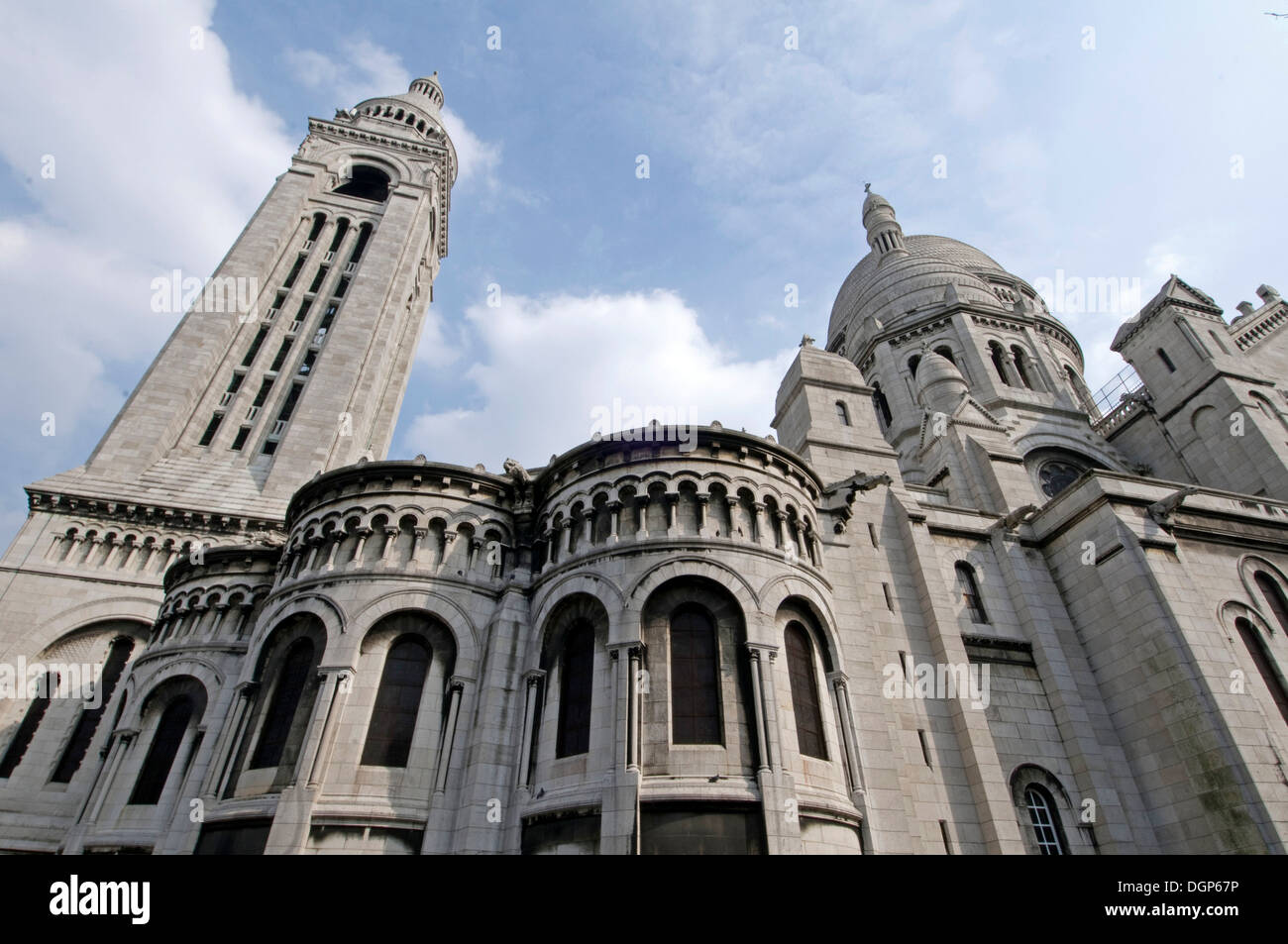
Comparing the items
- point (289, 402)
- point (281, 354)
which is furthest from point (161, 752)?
point (281, 354)

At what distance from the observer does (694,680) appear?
53.2ft

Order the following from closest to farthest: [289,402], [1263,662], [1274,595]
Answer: [1263,662]
[1274,595]
[289,402]

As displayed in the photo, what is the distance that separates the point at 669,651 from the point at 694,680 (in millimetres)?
873

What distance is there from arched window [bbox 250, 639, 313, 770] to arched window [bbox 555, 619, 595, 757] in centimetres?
663

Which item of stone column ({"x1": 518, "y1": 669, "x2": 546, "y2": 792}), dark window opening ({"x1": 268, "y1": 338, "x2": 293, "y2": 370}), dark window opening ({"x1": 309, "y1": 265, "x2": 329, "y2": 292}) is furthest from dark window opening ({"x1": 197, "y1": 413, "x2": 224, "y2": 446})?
stone column ({"x1": 518, "y1": 669, "x2": 546, "y2": 792})

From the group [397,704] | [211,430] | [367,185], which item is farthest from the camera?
[367,185]

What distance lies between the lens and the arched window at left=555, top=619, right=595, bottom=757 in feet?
53.5

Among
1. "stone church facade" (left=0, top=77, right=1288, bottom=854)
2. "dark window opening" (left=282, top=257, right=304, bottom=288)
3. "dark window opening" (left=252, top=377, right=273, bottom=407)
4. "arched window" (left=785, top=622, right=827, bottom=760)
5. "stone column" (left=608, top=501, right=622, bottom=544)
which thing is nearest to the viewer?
"stone church facade" (left=0, top=77, right=1288, bottom=854)

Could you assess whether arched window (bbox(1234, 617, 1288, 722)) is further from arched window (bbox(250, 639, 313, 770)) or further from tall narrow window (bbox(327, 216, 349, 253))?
tall narrow window (bbox(327, 216, 349, 253))

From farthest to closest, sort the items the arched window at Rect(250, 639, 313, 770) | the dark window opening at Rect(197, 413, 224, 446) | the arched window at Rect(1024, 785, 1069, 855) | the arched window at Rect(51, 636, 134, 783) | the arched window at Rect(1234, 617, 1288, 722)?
the dark window opening at Rect(197, 413, 224, 446) → the arched window at Rect(51, 636, 134, 783) → the arched window at Rect(1234, 617, 1288, 722) → the arched window at Rect(1024, 785, 1069, 855) → the arched window at Rect(250, 639, 313, 770)

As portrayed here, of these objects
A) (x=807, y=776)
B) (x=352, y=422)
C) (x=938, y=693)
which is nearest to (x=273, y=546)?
(x=352, y=422)

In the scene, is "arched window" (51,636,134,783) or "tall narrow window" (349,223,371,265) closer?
"arched window" (51,636,134,783)

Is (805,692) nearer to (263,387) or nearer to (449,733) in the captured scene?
(449,733)
